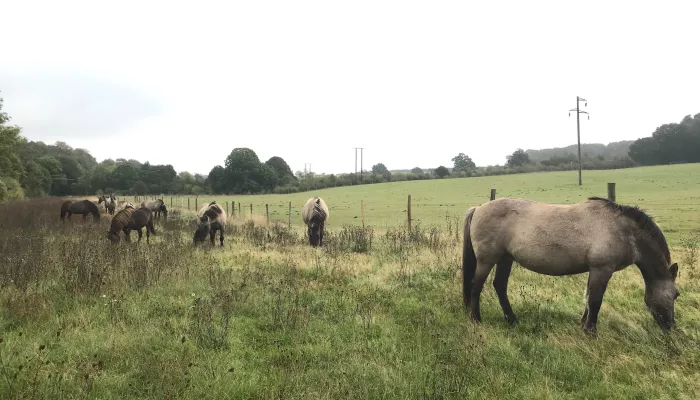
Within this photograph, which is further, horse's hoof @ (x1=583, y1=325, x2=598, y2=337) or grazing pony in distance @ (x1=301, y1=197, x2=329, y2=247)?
grazing pony in distance @ (x1=301, y1=197, x2=329, y2=247)

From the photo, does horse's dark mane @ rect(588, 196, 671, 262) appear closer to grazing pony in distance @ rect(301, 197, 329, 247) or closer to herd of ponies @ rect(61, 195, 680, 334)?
herd of ponies @ rect(61, 195, 680, 334)

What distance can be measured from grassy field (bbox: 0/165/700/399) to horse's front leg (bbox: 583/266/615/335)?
0.53ft

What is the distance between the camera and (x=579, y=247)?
5.15m

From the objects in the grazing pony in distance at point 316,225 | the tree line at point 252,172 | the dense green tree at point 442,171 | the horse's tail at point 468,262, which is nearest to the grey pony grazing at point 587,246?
the horse's tail at point 468,262

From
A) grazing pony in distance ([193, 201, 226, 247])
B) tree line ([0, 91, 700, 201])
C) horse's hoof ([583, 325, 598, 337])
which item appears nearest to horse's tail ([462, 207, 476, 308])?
horse's hoof ([583, 325, 598, 337])

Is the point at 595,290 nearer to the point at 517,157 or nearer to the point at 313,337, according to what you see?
the point at 313,337

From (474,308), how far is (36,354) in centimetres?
554

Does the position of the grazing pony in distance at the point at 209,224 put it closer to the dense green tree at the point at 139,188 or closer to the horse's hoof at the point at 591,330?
the horse's hoof at the point at 591,330

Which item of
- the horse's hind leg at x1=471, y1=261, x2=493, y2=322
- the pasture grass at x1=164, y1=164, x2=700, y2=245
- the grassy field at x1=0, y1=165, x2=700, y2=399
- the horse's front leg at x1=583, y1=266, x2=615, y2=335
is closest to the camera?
the grassy field at x1=0, y1=165, x2=700, y2=399

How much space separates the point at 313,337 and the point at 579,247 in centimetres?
371

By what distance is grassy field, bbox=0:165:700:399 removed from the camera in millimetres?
3686

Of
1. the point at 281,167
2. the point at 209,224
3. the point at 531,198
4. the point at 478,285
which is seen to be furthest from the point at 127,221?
the point at 281,167

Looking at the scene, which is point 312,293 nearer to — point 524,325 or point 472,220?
point 472,220

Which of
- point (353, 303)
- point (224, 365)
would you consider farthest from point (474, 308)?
point (224, 365)
